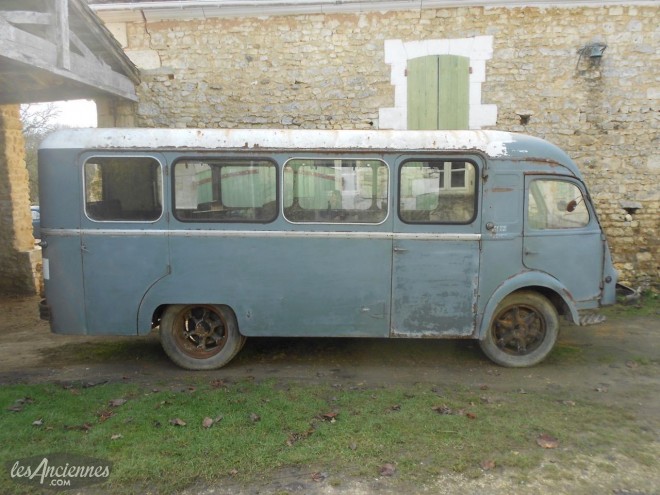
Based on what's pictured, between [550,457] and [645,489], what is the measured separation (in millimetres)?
599

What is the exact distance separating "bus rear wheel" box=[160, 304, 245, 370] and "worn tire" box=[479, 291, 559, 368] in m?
2.83

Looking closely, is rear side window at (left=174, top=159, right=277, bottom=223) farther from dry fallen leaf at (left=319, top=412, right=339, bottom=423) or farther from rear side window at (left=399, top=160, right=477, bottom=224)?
dry fallen leaf at (left=319, top=412, right=339, bottom=423)

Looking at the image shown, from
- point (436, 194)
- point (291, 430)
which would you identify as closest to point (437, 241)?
point (436, 194)

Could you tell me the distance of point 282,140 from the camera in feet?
17.5

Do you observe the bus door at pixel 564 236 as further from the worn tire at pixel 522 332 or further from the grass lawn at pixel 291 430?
the grass lawn at pixel 291 430

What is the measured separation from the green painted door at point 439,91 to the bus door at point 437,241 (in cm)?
385

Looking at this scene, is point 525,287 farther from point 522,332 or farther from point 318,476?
point 318,476

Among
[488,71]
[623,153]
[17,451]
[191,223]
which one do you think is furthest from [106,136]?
[623,153]

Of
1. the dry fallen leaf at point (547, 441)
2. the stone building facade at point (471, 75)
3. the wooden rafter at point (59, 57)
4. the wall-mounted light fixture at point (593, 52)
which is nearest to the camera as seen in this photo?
the dry fallen leaf at point (547, 441)

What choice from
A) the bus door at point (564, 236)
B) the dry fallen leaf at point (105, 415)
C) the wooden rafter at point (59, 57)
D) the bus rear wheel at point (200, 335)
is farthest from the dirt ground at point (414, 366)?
the wooden rafter at point (59, 57)

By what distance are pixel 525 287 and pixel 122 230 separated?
444cm

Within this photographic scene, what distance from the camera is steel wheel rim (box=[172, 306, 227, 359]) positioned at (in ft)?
18.4

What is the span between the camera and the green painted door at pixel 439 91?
28.8 ft

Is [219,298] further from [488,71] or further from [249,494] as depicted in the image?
[488,71]
